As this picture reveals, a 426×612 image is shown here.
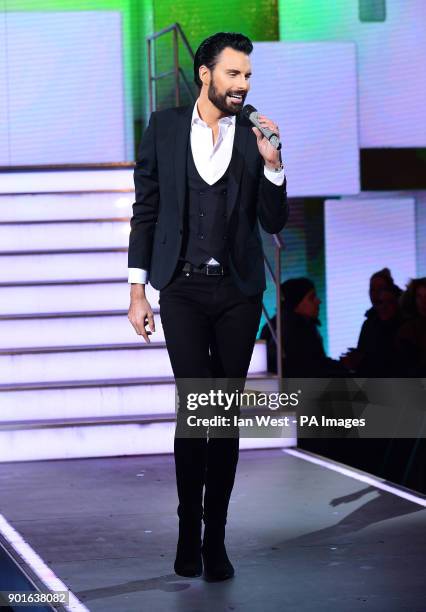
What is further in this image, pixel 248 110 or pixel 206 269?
pixel 206 269

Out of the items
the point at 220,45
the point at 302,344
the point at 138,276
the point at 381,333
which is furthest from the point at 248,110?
the point at 381,333

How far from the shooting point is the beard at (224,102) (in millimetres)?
2730

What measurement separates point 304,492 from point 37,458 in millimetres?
1223

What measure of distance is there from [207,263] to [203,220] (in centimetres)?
10

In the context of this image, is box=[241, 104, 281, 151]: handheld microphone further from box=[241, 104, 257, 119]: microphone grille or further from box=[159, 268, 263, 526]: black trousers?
box=[159, 268, 263, 526]: black trousers

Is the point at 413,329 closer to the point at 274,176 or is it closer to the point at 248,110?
the point at 274,176

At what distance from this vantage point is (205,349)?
282 cm

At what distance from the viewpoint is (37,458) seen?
15.3 ft

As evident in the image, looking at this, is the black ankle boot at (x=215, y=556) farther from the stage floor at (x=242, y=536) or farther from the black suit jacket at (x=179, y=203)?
the black suit jacket at (x=179, y=203)

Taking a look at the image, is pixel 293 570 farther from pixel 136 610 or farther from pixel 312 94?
pixel 312 94

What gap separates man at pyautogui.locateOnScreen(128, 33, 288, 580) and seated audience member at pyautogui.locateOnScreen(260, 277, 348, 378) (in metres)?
2.79

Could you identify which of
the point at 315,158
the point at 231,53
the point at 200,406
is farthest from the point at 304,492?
the point at 315,158

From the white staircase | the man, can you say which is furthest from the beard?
the white staircase

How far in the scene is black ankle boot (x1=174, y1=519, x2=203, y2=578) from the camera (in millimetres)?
2830
